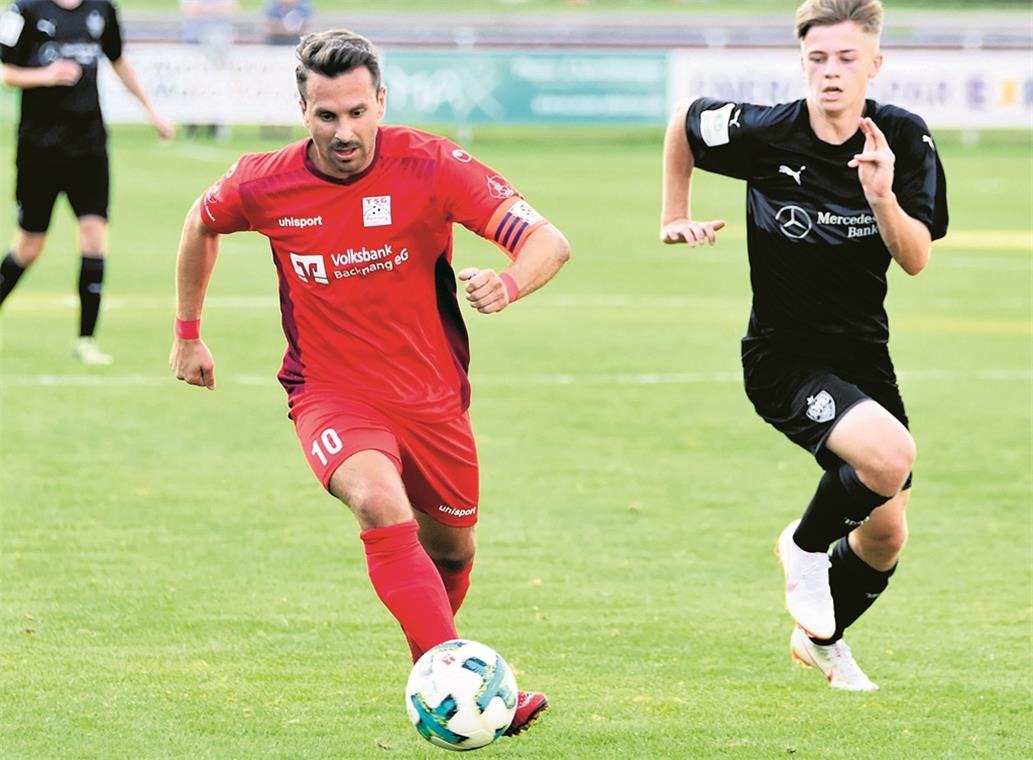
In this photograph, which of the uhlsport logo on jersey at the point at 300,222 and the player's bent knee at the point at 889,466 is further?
the player's bent knee at the point at 889,466

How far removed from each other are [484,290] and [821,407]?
1.47 metres

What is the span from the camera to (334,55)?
5539mm

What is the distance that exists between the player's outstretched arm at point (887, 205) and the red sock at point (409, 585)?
69.3 inches

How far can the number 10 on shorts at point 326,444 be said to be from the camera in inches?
219

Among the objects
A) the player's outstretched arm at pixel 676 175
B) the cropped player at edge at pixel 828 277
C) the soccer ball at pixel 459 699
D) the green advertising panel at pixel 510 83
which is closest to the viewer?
the soccer ball at pixel 459 699

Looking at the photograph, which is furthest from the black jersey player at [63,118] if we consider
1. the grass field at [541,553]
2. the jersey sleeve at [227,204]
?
the jersey sleeve at [227,204]

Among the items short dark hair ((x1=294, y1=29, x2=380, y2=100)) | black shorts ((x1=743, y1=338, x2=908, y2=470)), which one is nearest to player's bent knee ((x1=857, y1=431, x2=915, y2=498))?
black shorts ((x1=743, y1=338, x2=908, y2=470))

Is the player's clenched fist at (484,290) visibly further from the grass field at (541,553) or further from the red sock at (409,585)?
the grass field at (541,553)

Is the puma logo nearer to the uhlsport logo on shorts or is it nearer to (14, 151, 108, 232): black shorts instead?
the uhlsport logo on shorts

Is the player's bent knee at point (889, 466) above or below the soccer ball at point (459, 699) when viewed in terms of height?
above

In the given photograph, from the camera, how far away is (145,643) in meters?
6.75

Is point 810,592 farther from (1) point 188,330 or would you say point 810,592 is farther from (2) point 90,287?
(2) point 90,287

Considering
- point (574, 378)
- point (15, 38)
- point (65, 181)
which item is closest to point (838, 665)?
point (574, 378)

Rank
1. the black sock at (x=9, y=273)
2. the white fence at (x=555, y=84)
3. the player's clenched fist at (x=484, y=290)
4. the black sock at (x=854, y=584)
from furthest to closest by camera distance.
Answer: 1. the white fence at (x=555, y=84)
2. the black sock at (x=9, y=273)
3. the black sock at (x=854, y=584)
4. the player's clenched fist at (x=484, y=290)
